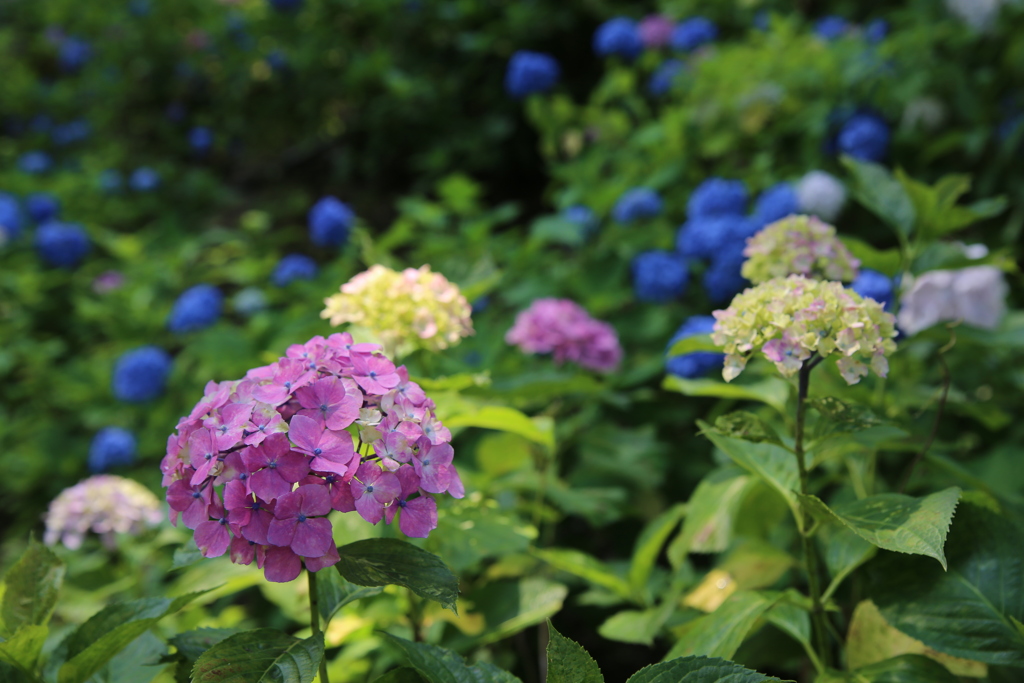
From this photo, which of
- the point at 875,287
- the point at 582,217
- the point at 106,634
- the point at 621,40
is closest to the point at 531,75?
the point at 621,40

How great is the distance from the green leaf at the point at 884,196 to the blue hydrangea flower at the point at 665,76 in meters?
1.80

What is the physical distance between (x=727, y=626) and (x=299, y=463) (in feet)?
1.80

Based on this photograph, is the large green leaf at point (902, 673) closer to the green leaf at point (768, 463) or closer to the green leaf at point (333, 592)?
the green leaf at point (768, 463)

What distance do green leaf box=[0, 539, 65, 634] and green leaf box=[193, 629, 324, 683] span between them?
0.96 ft

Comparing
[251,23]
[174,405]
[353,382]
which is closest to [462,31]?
[251,23]

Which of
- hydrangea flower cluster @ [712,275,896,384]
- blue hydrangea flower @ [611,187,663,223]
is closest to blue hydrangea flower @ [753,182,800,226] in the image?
blue hydrangea flower @ [611,187,663,223]

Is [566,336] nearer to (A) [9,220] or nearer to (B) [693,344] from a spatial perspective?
(B) [693,344]

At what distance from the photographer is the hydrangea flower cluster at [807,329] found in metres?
0.81

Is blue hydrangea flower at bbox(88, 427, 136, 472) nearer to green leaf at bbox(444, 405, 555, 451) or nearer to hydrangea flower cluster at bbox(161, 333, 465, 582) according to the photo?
green leaf at bbox(444, 405, 555, 451)

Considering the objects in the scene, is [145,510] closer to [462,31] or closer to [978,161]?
[978,161]

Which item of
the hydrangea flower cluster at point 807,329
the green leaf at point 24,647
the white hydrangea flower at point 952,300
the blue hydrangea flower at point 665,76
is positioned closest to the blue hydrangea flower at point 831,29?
the blue hydrangea flower at point 665,76

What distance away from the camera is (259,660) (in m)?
0.72

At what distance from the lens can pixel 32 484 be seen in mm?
2676

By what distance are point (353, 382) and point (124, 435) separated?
6.42ft
